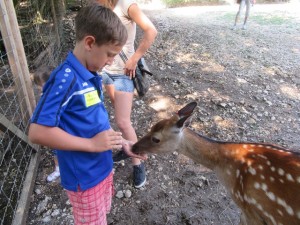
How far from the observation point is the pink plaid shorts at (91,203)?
1866 millimetres

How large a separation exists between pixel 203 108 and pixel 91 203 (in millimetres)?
2973

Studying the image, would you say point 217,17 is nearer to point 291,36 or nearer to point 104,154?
point 291,36

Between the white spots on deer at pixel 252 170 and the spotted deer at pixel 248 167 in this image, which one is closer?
the spotted deer at pixel 248 167

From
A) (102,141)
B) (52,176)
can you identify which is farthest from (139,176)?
(102,141)

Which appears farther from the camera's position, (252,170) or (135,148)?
(135,148)

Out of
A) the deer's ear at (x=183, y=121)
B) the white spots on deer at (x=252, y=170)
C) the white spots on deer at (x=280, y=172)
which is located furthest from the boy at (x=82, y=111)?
the white spots on deer at (x=280, y=172)

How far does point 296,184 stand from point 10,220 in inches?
92.3

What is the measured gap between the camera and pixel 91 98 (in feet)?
5.40

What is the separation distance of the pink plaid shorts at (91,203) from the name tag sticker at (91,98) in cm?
53

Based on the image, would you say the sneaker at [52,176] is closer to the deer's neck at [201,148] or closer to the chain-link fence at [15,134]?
the chain-link fence at [15,134]

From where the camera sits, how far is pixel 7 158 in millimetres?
3438

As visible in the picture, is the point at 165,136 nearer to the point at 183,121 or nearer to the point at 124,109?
the point at 183,121

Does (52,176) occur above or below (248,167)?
below

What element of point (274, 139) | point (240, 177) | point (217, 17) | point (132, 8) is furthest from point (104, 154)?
point (217, 17)
